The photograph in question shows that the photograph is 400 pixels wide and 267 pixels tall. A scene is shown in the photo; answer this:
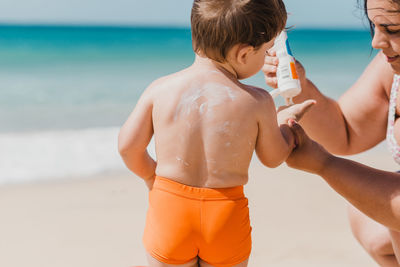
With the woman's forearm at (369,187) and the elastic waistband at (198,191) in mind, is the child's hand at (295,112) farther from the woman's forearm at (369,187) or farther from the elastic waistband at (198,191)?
the elastic waistband at (198,191)

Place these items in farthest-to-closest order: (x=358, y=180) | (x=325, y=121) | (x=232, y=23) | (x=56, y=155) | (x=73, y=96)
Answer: (x=73, y=96) → (x=56, y=155) → (x=325, y=121) → (x=358, y=180) → (x=232, y=23)

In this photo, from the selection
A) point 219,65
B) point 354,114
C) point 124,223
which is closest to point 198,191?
point 219,65

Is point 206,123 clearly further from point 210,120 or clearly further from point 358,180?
point 358,180

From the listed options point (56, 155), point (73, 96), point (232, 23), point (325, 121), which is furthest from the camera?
point (73, 96)

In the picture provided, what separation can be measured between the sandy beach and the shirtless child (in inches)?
51.2

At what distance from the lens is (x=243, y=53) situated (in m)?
1.34

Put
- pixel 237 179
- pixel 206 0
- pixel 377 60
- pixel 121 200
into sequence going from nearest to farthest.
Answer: pixel 206 0 → pixel 237 179 → pixel 377 60 → pixel 121 200

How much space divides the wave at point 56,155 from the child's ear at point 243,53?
2767mm

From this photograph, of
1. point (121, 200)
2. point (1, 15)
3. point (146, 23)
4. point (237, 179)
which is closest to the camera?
point (237, 179)

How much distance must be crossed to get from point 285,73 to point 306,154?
0.98ft

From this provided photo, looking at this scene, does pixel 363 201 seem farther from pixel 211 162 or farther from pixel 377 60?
pixel 377 60

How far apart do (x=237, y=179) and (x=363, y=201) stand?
16.7 inches

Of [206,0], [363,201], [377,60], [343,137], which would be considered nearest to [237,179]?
[363,201]

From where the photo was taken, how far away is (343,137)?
2135mm
